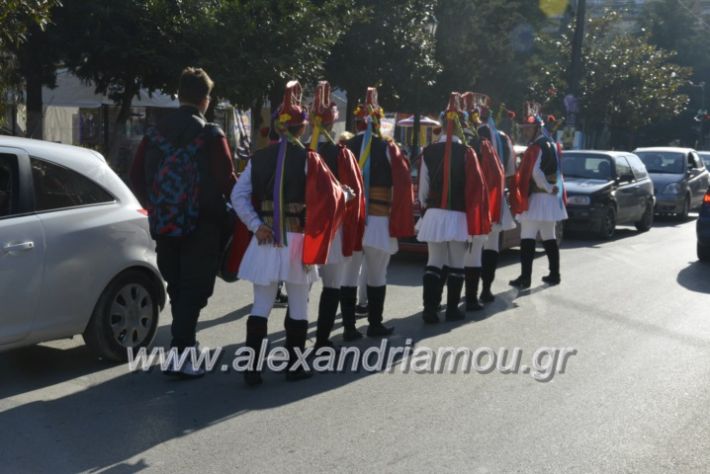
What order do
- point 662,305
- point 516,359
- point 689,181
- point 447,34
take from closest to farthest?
point 516,359 < point 662,305 < point 689,181 < point 447,34

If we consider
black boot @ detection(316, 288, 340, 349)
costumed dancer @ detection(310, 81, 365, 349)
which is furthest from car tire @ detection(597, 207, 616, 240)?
black boot @ detection(316, 288, 340, 349)

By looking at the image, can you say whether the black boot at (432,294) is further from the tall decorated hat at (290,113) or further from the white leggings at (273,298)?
the tall decorated hat at (290,113)

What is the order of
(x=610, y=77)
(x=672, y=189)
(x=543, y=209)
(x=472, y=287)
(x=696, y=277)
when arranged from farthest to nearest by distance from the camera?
(x=610, y=77) → (x=672, y=189) → (x=696, y=277) → (x=543, y=209) → (x=472, y=287)

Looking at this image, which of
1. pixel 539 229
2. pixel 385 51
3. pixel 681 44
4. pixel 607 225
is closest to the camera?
pixel 539 229

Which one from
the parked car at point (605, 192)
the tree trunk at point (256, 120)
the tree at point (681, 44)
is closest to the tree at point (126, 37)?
the tree trunk at point (256, 120)

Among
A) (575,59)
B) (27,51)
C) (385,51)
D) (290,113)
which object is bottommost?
(290,113)

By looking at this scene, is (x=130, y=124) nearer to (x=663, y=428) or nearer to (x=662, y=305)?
(x=662, y=305)

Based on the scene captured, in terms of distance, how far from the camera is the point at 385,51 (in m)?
22.2

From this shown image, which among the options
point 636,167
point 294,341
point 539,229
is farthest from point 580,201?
point 294,341

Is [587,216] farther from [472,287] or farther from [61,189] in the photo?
[61,189]

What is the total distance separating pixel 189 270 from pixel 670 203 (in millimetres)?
17202

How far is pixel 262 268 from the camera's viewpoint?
249 inches

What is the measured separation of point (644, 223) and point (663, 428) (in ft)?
44.5

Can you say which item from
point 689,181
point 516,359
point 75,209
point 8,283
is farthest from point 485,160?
point 689,181
